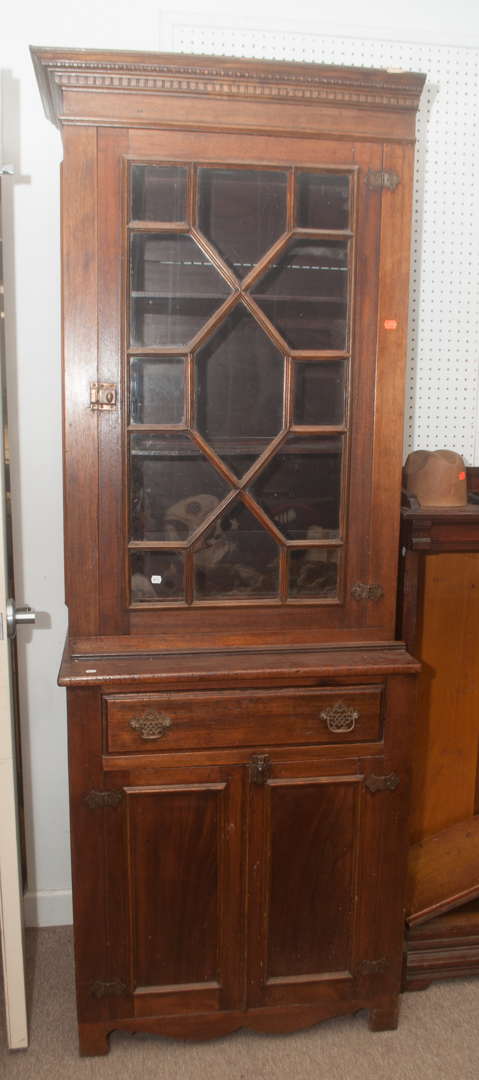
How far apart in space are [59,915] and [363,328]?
6.73ft

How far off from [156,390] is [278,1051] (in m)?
1.75

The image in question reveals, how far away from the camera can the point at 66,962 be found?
229 centimetres

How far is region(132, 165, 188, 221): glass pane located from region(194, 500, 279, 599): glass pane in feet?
2.22

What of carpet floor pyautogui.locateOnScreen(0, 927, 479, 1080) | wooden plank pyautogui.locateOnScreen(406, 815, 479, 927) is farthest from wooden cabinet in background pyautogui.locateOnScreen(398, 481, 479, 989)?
carpet floor pyautogui.locateOnScreen(0, 927, 479, 1080)

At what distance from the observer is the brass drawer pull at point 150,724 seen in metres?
1.79

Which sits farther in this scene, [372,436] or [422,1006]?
[422,1006]

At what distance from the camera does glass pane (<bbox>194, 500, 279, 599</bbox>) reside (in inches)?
71.9

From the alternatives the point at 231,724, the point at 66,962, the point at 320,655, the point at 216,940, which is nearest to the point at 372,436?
the point at 320,655

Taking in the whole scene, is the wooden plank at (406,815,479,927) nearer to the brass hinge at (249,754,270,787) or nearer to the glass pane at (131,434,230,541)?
the brass hinge at (249,754,270,787)

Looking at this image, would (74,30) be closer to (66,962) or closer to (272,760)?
(272,760)

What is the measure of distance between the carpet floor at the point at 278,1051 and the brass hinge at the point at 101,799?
73 centimetres

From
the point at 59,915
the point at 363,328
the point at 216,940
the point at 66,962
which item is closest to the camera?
the point at 363,328

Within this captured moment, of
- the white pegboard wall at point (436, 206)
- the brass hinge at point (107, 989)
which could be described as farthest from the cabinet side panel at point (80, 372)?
the brass hinge at point (107, 989)

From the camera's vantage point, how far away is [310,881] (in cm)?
193
